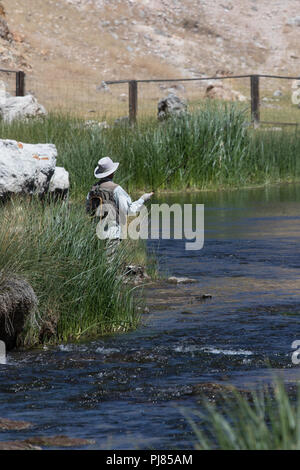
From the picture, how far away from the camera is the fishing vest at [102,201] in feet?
38.7

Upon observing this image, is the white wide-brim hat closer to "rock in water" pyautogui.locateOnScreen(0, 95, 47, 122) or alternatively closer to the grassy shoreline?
the grassy shoreline

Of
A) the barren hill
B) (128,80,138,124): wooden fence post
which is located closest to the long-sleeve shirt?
(128,80,138,124): wooden fence post

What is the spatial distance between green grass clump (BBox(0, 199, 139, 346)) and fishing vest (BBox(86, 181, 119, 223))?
151cm

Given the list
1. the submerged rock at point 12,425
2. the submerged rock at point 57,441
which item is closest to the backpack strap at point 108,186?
the submerged rock at point 12,425

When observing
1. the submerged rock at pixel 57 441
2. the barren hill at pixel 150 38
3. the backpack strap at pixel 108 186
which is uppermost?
the backpack strap at pixel 108 186

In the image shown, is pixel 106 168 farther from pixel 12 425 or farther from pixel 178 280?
pixel 12 425

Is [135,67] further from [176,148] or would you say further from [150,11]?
[176,148]

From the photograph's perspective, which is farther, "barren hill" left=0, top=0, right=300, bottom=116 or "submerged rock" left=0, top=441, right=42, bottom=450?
"barren hill" left=0, top=0, right=300, bottom=116

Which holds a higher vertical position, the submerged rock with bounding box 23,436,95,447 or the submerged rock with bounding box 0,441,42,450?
the submerged rock with bounding box 0,441,42,450

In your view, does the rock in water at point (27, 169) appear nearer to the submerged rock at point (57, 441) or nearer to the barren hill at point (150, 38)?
the submerged rock at point (57, 441)

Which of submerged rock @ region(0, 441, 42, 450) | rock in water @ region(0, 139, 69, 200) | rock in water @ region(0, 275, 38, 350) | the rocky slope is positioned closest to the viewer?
submerged rock @ region(0, 441, 42, 450)

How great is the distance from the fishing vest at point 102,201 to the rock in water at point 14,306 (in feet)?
9.16

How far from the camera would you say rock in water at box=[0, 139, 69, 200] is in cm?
1500

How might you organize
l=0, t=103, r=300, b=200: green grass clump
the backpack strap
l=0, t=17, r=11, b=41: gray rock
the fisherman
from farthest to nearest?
l=0, t=17, r=11, b=41: gray rock < l=0, t=103, r=300, b=200: green grass clump < the backpack strap < the fisherman
